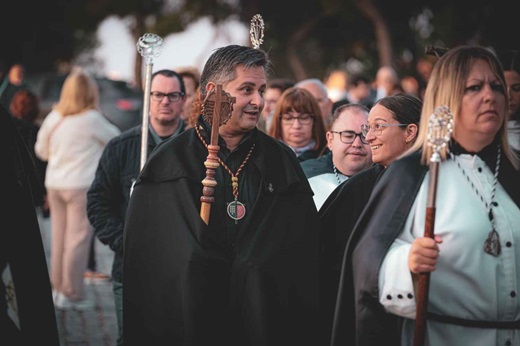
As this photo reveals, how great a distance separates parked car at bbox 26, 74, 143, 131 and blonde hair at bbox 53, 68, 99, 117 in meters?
15.0

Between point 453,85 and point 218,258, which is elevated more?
point 453,85

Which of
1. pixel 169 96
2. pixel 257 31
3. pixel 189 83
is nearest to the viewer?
pixel 257 31

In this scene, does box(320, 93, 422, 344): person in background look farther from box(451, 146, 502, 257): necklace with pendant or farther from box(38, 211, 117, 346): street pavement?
box(38, 211, 117, 346): street pavement

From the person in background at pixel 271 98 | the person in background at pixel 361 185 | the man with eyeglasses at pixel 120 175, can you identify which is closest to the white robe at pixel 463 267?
the person in background at pixel 361 185

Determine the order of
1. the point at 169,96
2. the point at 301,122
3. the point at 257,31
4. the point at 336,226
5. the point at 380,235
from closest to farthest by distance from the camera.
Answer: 1. the point at 380,235
2. the point at 336,226
3. the point at 257,31
4. the point at 169,96
5. the point at 301,122

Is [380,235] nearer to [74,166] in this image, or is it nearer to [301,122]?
[301,122]

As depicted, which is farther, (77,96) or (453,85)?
(77,96)

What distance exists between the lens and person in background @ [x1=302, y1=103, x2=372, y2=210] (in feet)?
23.2

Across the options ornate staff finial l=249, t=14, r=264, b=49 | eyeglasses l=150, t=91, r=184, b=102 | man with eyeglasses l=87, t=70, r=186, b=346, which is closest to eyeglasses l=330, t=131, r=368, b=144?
ornate staff finial l=249, t=14, r=264, b=49

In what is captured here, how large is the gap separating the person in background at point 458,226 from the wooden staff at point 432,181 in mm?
92

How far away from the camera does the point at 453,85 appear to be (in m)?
4.97

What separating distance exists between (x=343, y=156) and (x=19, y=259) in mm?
2710

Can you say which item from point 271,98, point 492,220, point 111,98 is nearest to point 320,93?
point 271,98

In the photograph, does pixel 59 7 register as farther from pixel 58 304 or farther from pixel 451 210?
pixel 451 210
